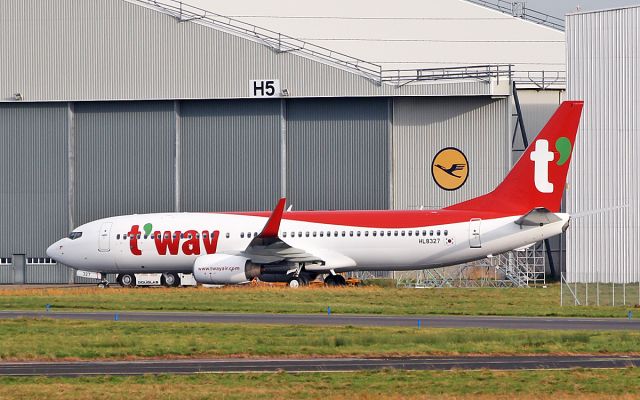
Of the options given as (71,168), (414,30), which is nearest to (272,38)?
(414,30)

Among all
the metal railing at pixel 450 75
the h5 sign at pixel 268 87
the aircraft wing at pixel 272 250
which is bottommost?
the aircraft wing at pixel 272 250

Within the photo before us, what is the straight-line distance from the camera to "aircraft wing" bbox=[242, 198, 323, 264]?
5350 centimetres

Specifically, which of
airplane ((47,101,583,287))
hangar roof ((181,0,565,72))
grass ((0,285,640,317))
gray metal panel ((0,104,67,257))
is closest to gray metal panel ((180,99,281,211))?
gray metal panel ((0,104,67,257))

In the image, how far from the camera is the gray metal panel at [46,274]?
229 ft

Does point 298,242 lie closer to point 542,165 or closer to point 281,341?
point 542,165

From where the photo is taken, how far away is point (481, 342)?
98.8ft

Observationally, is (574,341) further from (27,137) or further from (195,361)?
(27,137)

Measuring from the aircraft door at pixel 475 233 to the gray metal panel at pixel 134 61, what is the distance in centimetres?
1454

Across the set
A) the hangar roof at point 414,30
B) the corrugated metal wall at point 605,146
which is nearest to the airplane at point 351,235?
the corrugated metal wall at point 605,146

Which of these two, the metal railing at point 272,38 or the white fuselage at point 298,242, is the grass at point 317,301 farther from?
the metal railing at point 272,38

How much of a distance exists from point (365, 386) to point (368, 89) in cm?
4484

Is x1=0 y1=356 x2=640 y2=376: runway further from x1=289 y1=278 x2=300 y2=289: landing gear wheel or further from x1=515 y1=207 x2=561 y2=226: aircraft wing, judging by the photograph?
x1=289 y1=278 x2=300 y2=289: landing gear wheel

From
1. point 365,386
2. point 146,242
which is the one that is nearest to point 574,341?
point 365,386

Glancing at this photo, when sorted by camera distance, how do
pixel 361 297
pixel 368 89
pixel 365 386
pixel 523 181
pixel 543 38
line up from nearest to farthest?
pixel 365 386 < pixel 361 297 < pixel 523 181 < pixel 368 89 < pixel 543 38
